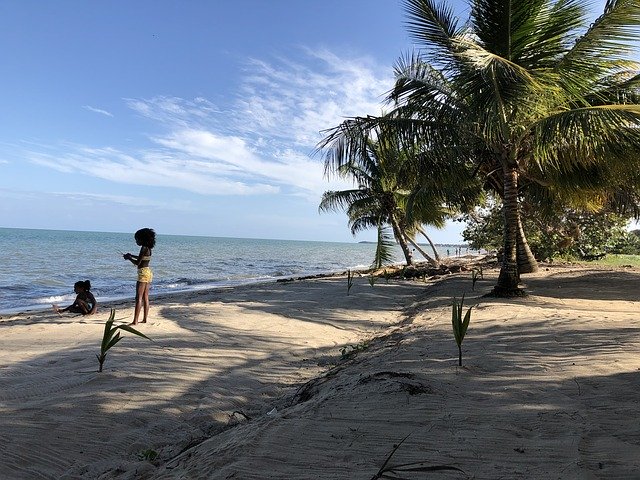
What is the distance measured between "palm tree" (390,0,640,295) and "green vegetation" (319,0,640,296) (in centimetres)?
2

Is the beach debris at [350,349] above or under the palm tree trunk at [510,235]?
under

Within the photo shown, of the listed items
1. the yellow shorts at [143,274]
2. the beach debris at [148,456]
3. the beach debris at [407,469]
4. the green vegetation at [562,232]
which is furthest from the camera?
the green vegetation at [562,232]

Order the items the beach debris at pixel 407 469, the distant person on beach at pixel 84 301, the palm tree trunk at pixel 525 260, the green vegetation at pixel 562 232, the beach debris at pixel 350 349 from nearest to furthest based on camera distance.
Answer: the beach debris at pixel 407 469
the beach debris at pixel 350 349
the distant person on beach at pixel 84 301
the palm tree trunk at pixel 525 260
the green vegetation at pixel 562 232

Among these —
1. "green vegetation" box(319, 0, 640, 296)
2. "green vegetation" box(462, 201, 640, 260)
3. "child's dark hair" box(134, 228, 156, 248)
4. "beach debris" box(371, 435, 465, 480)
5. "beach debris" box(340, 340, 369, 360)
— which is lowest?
"beach debris" box(340, 340, 369, 360)

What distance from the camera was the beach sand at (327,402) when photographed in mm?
2256

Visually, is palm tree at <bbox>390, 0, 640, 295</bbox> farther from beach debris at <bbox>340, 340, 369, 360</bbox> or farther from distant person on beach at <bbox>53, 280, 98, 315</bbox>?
distant person on beach at <bbox>53, 280, 98, 315</bbox>

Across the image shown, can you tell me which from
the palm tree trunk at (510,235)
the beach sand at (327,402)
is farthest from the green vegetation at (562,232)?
the beach sand at (327,402)

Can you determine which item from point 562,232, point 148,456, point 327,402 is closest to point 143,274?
point 148,456

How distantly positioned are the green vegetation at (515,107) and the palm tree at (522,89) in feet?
0.07

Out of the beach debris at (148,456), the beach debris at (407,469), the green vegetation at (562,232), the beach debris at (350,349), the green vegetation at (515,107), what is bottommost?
the beach debris at (148,456)

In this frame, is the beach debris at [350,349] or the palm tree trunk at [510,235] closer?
the beach debris at [350,349]

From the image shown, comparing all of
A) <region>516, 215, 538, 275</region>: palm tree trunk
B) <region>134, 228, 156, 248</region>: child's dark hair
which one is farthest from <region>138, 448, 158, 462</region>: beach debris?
<region>516, 215, 538, 275</region>: palm tree trunk

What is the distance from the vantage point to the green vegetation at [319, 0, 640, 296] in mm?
7730

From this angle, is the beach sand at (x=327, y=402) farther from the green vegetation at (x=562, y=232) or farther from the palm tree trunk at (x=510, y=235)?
the green vegetation at (x=562, y=232)
